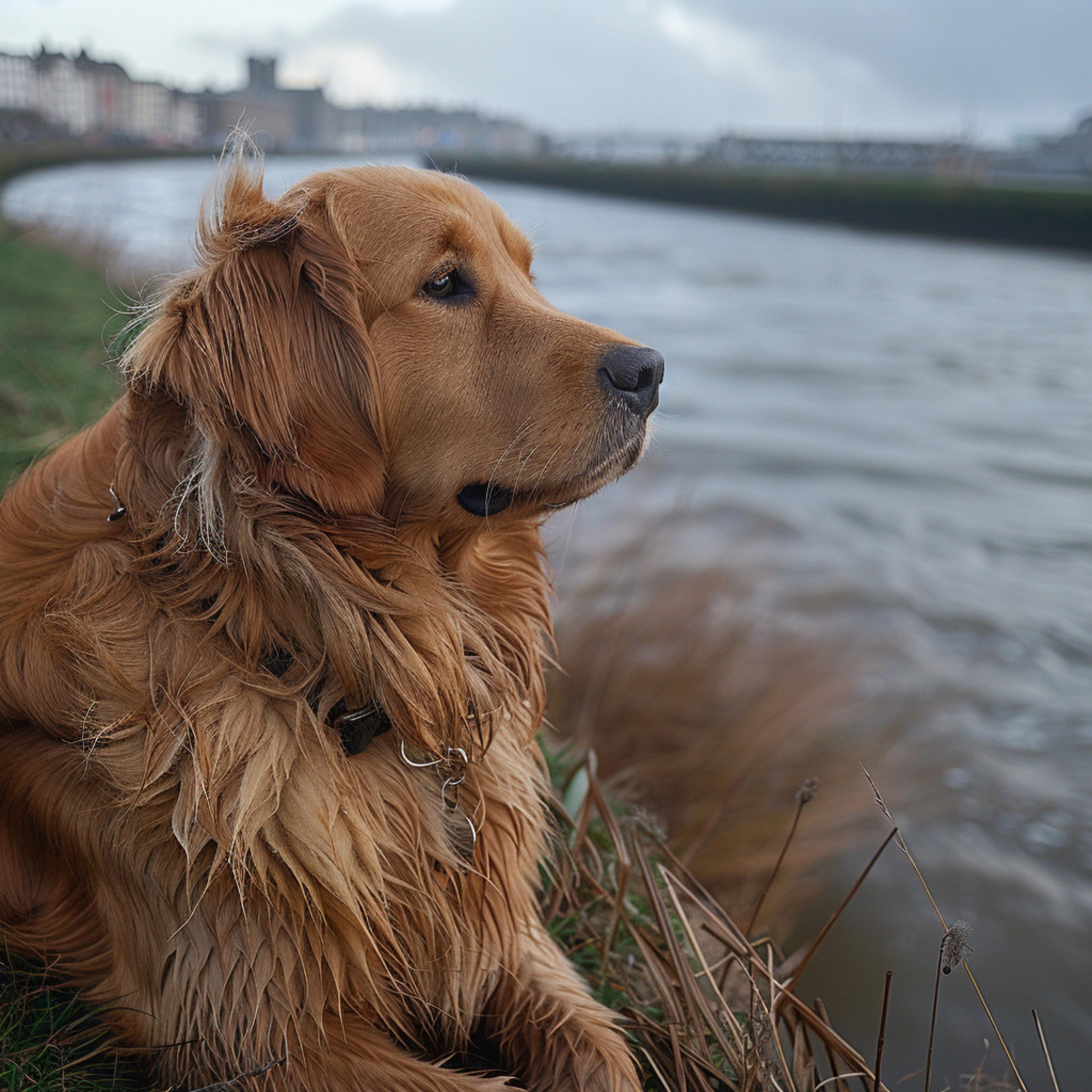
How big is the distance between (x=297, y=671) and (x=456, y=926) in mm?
786

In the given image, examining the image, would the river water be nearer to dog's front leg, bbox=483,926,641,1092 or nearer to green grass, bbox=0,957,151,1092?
dog's front leg, bbox=483,926,641,1092

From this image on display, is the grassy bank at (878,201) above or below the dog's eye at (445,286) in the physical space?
above

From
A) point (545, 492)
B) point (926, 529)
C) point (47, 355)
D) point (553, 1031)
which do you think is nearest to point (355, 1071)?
point (553, 1031)

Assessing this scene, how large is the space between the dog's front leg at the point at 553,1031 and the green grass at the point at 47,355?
6.69 feet

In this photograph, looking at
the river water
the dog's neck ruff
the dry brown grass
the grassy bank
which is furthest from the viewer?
the grassy bank

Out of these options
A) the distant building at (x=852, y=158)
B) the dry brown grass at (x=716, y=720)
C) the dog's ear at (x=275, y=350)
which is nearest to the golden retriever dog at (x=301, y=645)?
the dog's ear at (x=275, y=350)

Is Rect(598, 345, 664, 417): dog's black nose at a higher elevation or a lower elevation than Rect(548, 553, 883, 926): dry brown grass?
higher

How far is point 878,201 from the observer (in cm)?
3756

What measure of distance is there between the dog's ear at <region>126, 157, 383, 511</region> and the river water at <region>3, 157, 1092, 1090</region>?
187 mm

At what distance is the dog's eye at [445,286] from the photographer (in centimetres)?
233

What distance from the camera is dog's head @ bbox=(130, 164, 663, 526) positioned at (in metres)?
2.12

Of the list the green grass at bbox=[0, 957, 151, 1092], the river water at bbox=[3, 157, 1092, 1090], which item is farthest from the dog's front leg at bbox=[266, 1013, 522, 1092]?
the river water at bbox=[3, 157, 1092, 1090]

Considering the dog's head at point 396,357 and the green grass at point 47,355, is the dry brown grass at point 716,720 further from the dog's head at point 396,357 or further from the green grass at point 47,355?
the green grass at point 47,355

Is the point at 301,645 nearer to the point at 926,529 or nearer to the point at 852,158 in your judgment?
the point at 926,529
